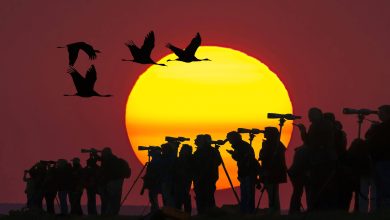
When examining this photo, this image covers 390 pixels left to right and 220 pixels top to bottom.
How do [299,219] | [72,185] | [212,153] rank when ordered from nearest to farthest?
[299,219]
[212,153]
[72,185]

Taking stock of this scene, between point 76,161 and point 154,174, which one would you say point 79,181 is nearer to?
point 76,161

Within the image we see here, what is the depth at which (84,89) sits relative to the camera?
30031mm

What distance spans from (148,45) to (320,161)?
670 centimetres

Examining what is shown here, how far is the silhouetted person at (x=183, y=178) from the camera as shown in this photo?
3374cm

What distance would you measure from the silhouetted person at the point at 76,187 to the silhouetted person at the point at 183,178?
494 centimetres

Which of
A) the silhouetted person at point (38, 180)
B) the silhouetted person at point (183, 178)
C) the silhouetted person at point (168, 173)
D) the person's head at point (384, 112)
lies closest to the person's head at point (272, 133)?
the silhouetted person at point (183, 178)

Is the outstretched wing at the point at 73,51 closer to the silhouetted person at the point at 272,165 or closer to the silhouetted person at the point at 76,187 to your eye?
the silhouetted person at the point at 272,165

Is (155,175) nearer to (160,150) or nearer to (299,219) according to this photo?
(160,150)

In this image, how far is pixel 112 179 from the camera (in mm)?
35969

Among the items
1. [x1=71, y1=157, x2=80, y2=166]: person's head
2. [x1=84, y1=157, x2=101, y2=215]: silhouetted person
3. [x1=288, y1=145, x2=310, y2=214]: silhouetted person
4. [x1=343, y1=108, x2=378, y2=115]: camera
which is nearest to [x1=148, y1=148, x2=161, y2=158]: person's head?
[x1=84, y1=157, x2=101, y2=215]: silhouetted person

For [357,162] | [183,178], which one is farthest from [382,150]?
[183,178]

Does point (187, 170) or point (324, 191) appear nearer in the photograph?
point (324, 191)

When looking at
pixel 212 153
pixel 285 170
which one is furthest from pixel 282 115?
pixel 212 153

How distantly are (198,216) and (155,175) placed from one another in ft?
23.0
